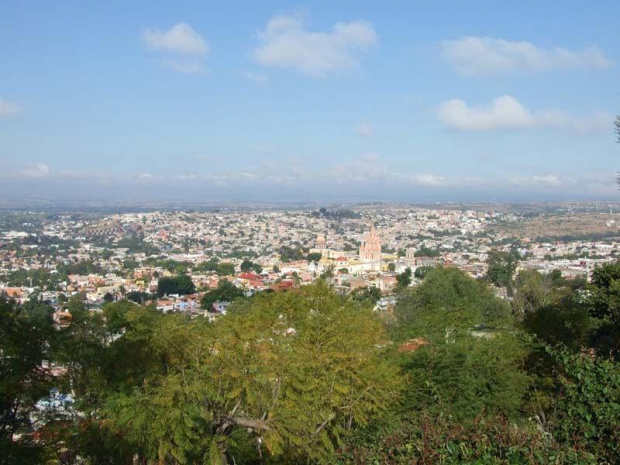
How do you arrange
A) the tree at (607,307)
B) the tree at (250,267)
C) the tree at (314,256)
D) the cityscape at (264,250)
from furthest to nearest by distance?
the tree at (314,256)
the tree at (250,267)
the cityscape at (264,250)
the tree at (607,307)

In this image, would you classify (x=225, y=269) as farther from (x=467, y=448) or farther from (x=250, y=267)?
(x=467, y=448)

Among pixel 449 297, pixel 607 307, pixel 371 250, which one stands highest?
pixel 607 307

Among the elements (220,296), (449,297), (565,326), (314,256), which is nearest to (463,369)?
(565,326)

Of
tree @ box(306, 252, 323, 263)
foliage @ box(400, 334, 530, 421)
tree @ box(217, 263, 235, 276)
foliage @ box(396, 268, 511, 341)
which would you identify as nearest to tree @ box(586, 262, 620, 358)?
foliage @ box(400, 334, 530, 421)

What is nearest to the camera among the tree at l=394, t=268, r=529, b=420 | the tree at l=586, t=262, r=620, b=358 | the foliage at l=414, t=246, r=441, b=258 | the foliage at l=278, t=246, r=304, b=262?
the tree at l=394, t=268, r=529, b=420

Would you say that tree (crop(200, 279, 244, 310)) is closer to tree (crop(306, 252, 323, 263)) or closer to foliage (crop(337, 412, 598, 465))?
tree (crop(306, 252, 323, 263))

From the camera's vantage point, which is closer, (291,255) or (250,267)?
(250,267)

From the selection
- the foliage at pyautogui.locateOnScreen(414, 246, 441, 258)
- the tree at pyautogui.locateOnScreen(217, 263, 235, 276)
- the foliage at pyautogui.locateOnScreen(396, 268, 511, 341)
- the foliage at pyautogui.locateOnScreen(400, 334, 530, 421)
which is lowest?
the tree at pyautogui.locateOnScreen(217, 263, 235, 276)

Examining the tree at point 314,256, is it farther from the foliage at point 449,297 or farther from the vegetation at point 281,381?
the vegetation at point 281,381

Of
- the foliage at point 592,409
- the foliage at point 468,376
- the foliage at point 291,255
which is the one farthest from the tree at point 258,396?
the foliage at point 291,255

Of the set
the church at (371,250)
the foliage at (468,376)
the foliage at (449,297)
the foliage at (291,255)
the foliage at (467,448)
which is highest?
Answer: the foliage at (467,448)

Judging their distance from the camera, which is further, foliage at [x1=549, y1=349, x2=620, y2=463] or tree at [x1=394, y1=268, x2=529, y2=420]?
tree at [x1=394, y1=268, x2=529, y2=420]
